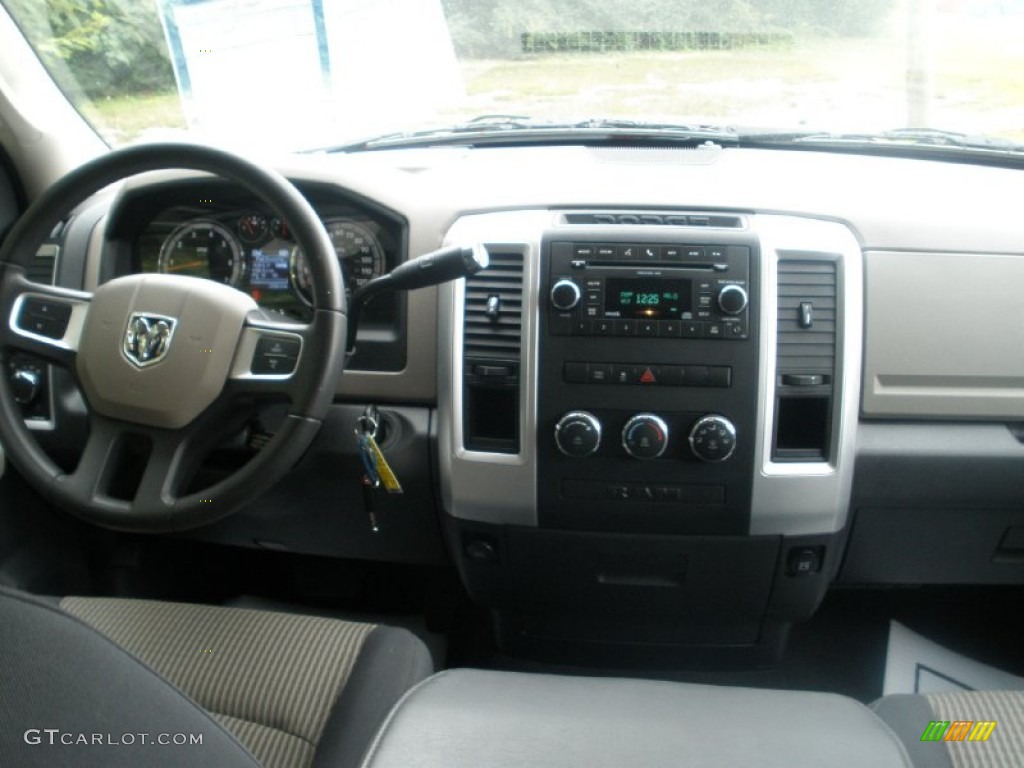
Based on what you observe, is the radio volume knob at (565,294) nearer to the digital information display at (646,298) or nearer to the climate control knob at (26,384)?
the digital information display at (646,298)

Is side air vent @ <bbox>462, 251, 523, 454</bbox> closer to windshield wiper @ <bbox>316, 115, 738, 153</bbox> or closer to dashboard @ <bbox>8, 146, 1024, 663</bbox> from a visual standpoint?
dashboard @ <bbox>8, 146, 1024, 663</bbox>

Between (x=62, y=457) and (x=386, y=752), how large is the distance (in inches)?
55.9

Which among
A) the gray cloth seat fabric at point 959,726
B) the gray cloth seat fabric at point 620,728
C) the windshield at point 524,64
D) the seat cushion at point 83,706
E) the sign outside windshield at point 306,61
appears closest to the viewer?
the seat cushion at point 83,706

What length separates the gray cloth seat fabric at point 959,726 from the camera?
44.2 inches

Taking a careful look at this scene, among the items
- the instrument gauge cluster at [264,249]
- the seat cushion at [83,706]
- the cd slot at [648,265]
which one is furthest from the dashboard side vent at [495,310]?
the seat cushion at [83,706]

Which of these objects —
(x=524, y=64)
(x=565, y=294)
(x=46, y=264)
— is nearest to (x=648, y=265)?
(x=565, y=294)

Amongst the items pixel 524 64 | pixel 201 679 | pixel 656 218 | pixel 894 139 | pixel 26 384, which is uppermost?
pixel 524 64

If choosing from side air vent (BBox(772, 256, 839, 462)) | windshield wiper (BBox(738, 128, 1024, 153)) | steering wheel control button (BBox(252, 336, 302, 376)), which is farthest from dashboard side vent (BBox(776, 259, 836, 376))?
steering wheel control button (BBox(252, 336, 302, 376))

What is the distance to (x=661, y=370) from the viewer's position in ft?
5.51

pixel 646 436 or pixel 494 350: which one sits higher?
pixel 494 350

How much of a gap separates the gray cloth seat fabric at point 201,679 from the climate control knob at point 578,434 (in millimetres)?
425

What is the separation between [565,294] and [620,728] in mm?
804

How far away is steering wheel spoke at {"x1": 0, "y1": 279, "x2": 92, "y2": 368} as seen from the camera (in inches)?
65.4

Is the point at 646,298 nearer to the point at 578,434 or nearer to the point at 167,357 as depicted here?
the point at 578,434
